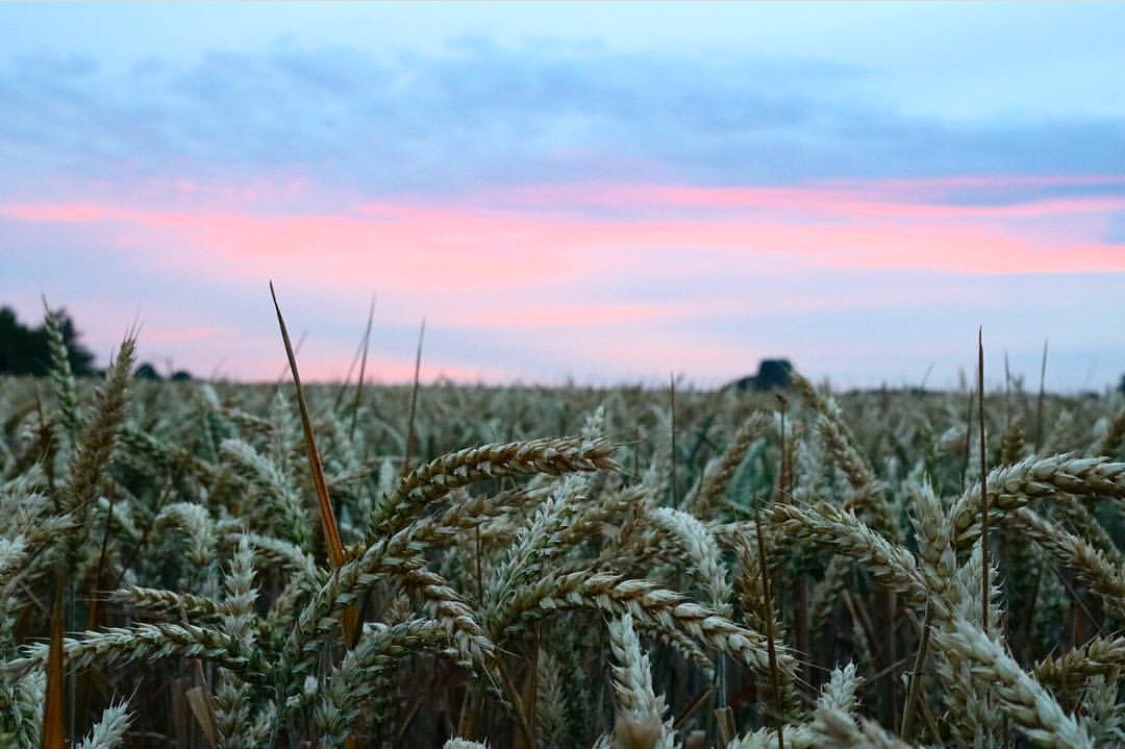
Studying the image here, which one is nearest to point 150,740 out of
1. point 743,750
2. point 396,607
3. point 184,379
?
point 396,607

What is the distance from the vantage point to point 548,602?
1488 millimetres

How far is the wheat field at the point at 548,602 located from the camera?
1.38m

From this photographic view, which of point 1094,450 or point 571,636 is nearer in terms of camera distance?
point 571,636

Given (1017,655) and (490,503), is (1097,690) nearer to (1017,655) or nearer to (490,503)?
(490,503)

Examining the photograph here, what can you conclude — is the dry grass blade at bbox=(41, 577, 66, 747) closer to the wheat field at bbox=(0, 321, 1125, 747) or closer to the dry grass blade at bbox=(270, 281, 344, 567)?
the wheat field at bbox=(0, 321, 1125, 747)

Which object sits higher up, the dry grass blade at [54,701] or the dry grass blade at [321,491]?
the dry grass blade at [321,491]

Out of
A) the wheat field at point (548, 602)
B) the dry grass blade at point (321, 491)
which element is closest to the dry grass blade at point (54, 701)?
the wheat field at point (548, 602)

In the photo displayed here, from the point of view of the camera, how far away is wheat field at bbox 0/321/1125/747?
138cm

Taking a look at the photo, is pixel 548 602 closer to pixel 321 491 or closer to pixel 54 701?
pixel 321 491

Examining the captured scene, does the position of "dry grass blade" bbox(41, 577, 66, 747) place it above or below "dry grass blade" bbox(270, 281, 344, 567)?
below

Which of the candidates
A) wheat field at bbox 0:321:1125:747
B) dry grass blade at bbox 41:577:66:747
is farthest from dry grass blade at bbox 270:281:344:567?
dry grass blade at bbox 41:577:66:747

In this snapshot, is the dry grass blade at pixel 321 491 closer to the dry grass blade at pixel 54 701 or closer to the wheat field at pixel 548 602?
the wheat field at pixel 548 602

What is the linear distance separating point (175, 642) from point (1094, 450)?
2.18 meters

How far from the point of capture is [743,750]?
1.22 meters
